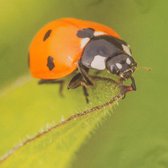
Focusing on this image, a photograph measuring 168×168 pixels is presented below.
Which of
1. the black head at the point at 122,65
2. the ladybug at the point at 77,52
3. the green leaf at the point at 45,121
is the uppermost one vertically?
the ladybug at the point at 77,52

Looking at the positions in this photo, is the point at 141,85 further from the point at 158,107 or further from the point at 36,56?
the point at 36,56

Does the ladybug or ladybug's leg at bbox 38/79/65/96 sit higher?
the ladybug

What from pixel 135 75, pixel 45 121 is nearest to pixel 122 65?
pixel 135 75

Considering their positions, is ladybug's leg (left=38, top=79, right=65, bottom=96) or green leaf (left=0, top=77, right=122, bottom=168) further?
ladybug's leg (left=38, top=79, right=65, bottom=96)

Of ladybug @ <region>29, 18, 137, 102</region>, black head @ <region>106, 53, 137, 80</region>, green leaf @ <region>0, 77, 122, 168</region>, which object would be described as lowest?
green leaf @ <region>0, 77, 122, 168</region>

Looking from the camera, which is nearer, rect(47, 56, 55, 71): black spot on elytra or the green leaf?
the green leaf

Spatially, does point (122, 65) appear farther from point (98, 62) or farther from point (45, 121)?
point (45, 121)

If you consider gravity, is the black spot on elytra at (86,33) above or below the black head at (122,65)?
above
